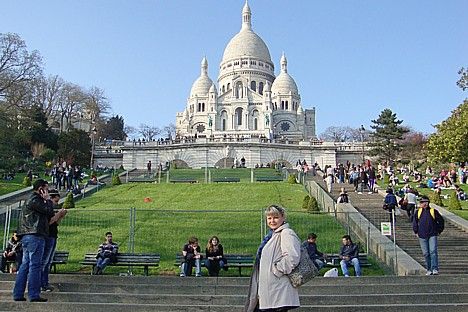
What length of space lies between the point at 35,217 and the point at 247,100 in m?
86.6

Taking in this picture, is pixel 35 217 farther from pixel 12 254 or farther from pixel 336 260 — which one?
pixel 336 260

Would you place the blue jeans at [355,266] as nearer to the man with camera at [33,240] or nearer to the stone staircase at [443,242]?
the stone staircase at [443,242]

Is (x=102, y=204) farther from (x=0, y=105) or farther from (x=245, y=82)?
(x=245, y=82)

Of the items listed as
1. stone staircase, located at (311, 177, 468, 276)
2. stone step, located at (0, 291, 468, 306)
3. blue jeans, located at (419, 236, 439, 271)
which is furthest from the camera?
stone staircase, located at (311, 177, 468, 276)

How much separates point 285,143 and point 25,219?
2124 inches

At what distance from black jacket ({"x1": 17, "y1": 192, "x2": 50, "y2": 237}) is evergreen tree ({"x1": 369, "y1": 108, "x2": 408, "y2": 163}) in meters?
46.9

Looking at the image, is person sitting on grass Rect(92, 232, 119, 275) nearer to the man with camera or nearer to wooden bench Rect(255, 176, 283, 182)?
the man with camera

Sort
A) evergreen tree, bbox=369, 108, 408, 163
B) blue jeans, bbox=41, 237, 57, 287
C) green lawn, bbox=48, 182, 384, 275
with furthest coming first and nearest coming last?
evergreen tree, bbox=369, 108, 408, 163
green lawn, bbox=48, 182, 384, 275
blue jeans, bbox=41, 237, 57, 287

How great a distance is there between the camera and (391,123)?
170ft

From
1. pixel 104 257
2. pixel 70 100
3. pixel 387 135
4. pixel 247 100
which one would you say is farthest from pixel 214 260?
pixel 247 100

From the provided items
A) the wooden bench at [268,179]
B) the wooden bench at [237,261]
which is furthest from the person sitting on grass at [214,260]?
the wooden bench at [268,179]

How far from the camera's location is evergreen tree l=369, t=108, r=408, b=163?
51906mm

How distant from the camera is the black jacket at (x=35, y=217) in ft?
25.5

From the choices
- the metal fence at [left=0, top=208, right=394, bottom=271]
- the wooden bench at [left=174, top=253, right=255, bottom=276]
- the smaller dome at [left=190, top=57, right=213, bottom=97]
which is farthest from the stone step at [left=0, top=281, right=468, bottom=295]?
the smaller dome at [left=190, top=57, right=213, bottom=97]
